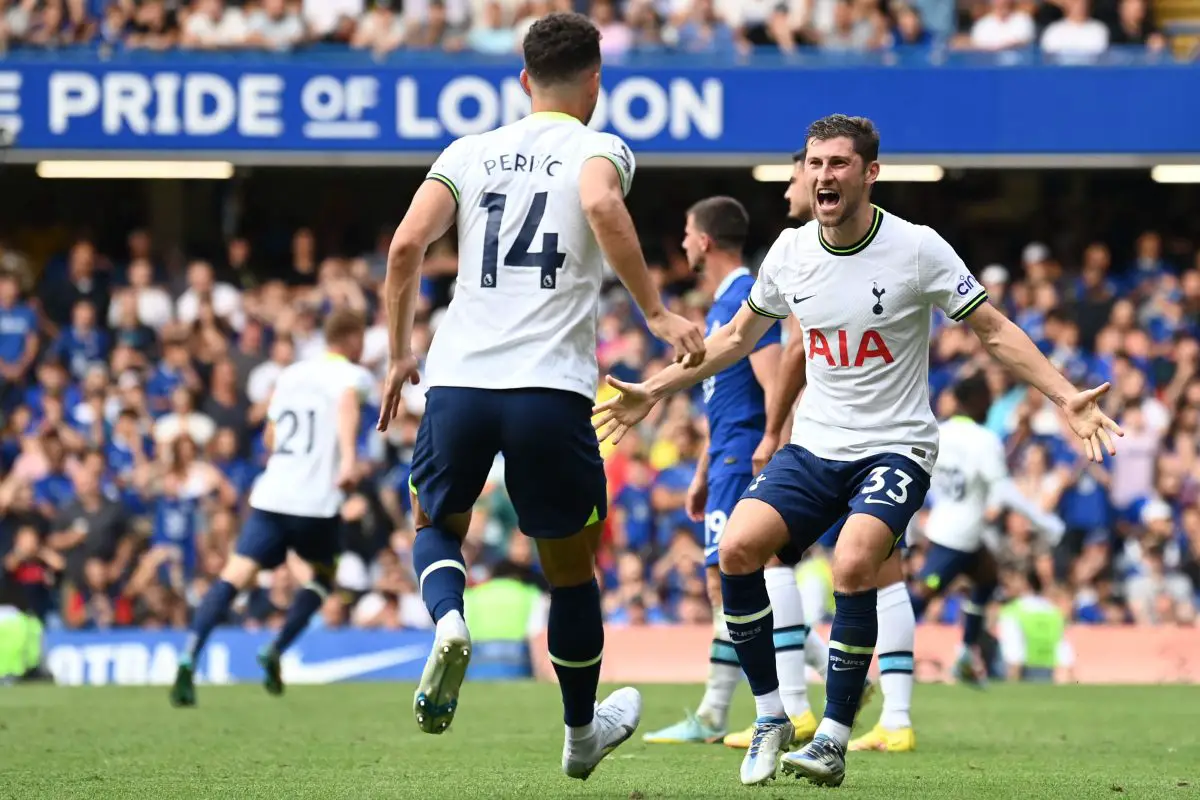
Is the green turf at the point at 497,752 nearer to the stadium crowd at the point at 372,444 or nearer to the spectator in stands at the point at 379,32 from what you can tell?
the stadium crowd at the point at 372,444

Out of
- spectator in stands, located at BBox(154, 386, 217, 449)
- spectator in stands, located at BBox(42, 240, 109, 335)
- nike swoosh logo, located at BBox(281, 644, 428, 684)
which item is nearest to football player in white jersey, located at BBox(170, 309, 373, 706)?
nike swoosh logo, located at BBox(281, 644, 428, 684)

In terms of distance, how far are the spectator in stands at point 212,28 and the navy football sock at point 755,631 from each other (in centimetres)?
1522

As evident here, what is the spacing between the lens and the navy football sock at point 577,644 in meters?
6.41

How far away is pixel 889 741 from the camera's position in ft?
28.7

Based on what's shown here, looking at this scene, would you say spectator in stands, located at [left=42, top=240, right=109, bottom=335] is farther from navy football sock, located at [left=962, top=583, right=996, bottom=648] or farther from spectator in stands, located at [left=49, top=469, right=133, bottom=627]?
navy football sock, located at [left=962, top=583, right=996, bottom=648]

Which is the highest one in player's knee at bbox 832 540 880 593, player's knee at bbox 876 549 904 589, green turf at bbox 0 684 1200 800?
player's knee at bbox 832 540 880 593

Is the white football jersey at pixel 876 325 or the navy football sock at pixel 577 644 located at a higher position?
the white football jersey at pixel 876 325

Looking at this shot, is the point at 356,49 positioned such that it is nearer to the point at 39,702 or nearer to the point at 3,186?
the point at 3,186

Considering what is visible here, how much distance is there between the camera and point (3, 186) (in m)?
23.2

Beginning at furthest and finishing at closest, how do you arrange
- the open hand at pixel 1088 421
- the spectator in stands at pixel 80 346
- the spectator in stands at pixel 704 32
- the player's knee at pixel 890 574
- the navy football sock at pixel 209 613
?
the spectator in stands at pixel 704 32, the spectator in stands at pixel 80 346, the navy football sock at pixel 209 613, the player's knee at pixel 890 574, the open hand at pixel 1088 421

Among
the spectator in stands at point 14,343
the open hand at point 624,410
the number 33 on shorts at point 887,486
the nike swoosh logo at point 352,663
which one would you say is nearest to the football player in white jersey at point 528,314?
the open hand at point 624,410

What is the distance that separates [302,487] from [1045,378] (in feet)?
22.2

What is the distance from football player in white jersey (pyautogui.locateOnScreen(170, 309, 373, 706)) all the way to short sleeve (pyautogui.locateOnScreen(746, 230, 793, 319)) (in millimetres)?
5331

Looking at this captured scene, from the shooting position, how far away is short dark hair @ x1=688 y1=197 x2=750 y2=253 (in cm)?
937
